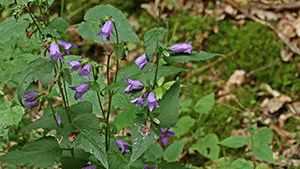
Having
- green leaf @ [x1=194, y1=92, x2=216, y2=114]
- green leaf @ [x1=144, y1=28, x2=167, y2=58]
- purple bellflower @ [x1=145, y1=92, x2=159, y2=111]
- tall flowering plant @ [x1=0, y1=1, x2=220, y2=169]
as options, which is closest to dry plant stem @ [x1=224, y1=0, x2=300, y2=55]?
green leaf @ [x1=194, y1=92, x2=216, y2=114]

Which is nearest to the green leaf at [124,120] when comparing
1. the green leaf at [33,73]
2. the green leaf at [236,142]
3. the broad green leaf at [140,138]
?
the broad green leaf at [140,138]

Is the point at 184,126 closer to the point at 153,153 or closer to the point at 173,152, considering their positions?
the point at 173,152

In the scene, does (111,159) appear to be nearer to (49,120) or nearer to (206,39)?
(49,120)

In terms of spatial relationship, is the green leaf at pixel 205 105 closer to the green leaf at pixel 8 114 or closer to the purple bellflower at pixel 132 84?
the purple bellflower at pixel 132 84

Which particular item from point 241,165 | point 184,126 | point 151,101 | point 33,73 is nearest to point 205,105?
point 184,126

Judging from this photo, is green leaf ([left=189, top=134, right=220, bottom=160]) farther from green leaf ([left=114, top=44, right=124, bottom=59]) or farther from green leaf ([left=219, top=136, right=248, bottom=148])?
green leaf ([left=114, top=44, right=124, bottom=59])
